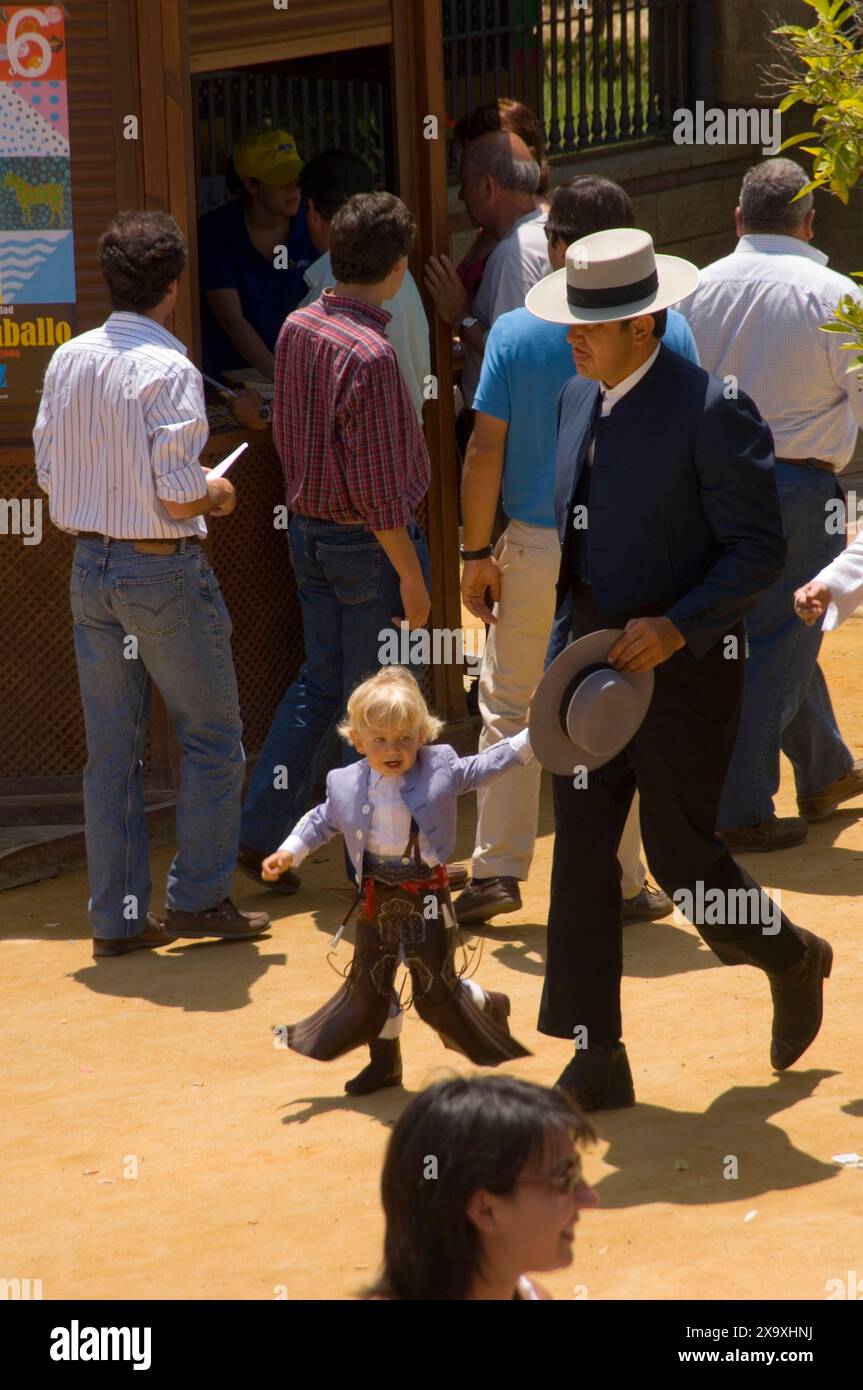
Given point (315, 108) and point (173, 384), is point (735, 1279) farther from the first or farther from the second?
point (315, 108)

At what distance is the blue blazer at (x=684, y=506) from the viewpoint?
4.32 meters

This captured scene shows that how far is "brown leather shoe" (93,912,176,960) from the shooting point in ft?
19.5

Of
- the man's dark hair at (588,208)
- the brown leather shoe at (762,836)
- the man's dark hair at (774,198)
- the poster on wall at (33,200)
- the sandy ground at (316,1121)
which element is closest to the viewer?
the sandy ground at (316,1121)

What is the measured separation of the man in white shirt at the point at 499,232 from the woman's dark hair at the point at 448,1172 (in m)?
4.45

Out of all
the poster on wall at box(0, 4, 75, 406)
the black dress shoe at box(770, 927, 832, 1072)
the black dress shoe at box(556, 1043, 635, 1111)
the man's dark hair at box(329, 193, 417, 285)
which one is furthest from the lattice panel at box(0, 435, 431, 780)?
the black dress shoe at box(770, 927, 832, 1072)

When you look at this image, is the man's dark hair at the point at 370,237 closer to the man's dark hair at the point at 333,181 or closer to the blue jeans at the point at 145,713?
the blue jeans at the point at 145,713

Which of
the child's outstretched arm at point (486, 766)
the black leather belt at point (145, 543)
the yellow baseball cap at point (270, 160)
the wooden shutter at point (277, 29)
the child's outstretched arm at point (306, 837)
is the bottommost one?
the child's outstretched arm at point (306, 837)

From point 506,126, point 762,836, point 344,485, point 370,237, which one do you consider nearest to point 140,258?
point 370,237

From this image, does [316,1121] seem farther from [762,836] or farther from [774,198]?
[774,198]

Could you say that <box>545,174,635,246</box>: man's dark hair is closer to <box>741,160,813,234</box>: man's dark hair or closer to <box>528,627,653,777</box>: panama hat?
<box>741,160,813,234</box>: man's dark hair

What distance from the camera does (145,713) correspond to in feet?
19.2

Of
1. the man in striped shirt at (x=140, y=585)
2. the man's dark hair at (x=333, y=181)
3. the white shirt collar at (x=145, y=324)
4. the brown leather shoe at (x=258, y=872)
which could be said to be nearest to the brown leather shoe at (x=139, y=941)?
the man in striped shirt at (x=140, y=585)

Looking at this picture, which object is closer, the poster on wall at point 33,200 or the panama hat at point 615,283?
the panama hat at point 615,283

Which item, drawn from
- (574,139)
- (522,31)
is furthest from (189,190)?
(574,139)
